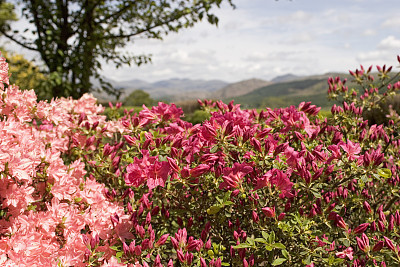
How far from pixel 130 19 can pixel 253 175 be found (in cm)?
559

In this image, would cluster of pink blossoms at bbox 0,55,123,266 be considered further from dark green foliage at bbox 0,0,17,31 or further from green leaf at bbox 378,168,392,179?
dark green foliage at bbox 0,0,17,31

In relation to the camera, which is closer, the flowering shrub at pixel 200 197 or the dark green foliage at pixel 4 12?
the flowering shrub at pixel 200 197

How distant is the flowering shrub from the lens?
1.81m

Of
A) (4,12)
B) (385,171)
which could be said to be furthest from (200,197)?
(4,12)

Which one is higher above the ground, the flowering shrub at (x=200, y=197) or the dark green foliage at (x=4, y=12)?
the dark green foliage at (x=4, y=12)

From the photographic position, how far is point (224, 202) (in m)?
1.84

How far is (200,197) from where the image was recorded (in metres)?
2.23

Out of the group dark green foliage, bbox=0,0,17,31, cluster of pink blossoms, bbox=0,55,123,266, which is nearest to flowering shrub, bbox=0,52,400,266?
cluster of pink blossoms, bbox=0,55,123,266

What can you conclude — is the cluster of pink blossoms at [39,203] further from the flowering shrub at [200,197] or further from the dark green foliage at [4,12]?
the dark green foliage at [4,12]

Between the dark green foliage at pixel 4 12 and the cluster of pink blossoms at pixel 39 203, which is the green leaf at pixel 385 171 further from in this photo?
the dark green foliage at pixel 4 12

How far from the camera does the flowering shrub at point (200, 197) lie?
1.81 m

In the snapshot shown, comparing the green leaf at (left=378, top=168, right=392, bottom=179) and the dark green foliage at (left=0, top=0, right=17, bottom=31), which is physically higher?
the dark green foliage at (left=0, top=0, right=17, bottom=31)

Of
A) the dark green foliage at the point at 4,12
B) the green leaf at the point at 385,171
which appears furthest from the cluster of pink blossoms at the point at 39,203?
the dark green foliage at the point at 4,12

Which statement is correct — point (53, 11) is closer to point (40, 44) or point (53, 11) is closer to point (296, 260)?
point (40, 44)
